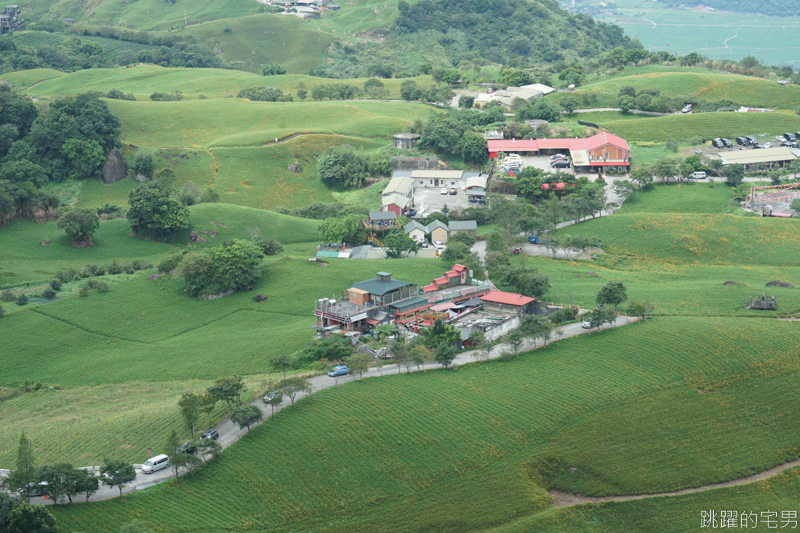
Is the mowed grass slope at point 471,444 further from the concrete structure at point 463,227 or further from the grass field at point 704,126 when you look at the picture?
the grass field at point 704,126

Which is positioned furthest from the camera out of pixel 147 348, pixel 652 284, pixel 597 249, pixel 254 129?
pixel 254 129

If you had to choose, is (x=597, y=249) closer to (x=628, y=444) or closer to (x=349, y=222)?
(x=349, y=222)

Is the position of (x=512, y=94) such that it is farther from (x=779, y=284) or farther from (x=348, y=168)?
(x=779, y=284)

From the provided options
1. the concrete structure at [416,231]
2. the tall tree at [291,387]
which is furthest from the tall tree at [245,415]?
the concrete structure at [416,231]

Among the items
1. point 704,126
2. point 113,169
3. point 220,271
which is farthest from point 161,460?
point 704,126

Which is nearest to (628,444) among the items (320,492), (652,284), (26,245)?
(320,492)

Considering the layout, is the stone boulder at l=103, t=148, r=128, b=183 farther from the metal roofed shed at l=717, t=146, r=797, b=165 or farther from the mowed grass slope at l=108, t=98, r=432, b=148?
the metal roofed shed at l=717, t=146, r=797, b=165
